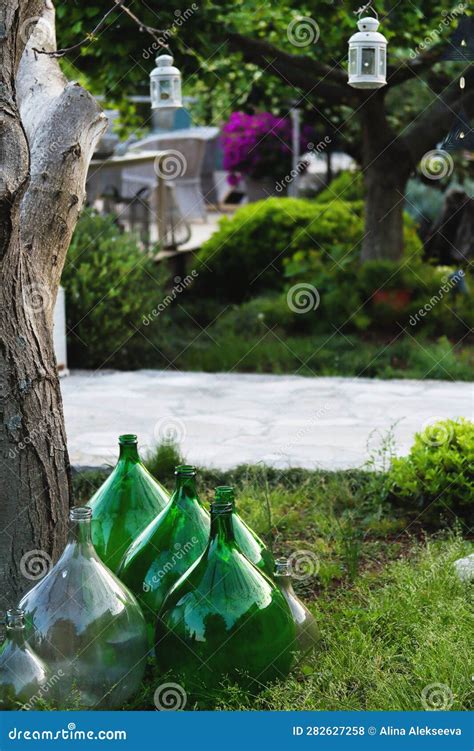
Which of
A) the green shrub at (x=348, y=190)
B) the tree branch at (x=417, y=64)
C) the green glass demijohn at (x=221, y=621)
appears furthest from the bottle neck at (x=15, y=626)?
the green shrub at (x=348, y=190)

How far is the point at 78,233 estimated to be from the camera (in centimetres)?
864

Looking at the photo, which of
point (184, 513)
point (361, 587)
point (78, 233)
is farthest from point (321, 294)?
point (184, 513)

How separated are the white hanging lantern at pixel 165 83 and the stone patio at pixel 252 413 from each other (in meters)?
1.84

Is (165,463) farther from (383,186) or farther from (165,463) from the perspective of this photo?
(383,186)

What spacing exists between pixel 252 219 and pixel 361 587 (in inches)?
306

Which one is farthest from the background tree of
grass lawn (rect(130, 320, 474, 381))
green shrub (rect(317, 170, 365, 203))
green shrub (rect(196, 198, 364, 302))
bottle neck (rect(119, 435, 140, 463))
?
bottle neck (rect(119, 435, 140, 463))

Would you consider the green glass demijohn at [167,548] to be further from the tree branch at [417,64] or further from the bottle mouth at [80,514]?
the tree branch at [417,64]

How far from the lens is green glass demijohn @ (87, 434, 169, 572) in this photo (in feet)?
11.0

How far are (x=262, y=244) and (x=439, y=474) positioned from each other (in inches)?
263

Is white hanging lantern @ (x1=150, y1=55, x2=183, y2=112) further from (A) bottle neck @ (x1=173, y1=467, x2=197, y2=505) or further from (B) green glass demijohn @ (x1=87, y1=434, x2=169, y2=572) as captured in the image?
(A) bottle neck @ (x1=173, y1=467, x2=197, y2=505)

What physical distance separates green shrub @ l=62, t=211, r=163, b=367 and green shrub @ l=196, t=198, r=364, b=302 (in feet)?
7.04

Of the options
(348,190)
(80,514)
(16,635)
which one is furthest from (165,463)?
(348,190)

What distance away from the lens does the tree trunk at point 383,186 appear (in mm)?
9648

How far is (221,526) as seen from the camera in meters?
2.86
